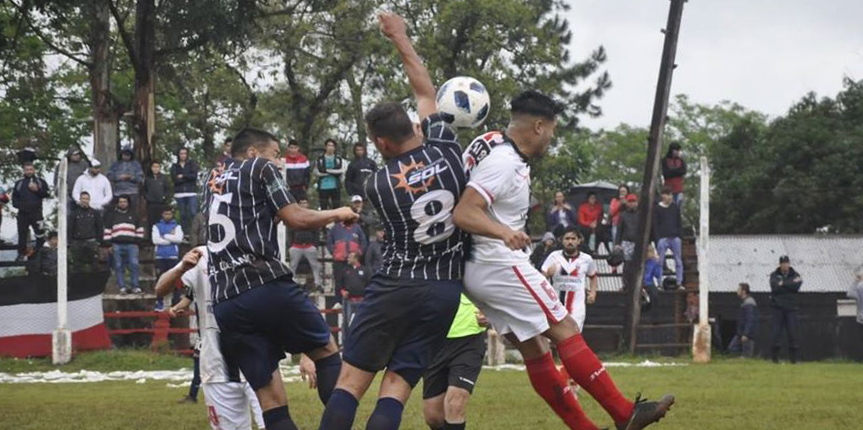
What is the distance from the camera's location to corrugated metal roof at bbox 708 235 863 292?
4825 centimetres

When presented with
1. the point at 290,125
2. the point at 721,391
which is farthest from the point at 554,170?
the point at 721,391

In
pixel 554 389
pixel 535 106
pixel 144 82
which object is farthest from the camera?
pixel 144 82

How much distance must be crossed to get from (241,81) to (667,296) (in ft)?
81.5

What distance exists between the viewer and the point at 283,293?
874 centimetres

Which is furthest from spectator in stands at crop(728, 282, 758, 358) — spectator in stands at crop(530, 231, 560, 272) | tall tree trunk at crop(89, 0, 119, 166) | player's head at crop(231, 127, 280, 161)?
player's head at crop(231, 127, 280, 161)

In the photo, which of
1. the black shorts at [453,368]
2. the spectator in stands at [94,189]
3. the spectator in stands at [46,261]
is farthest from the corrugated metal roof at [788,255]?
the black shorts at [453,368]

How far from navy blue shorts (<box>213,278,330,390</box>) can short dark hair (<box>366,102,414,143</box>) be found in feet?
3.98

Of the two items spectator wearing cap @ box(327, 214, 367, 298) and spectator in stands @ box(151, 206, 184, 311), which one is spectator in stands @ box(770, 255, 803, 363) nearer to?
spectator wearing cap @ box(327, 214, 367, 298)

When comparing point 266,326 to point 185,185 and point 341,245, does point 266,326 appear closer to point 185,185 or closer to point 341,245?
point 341,245

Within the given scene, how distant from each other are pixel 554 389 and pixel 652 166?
20.3 m

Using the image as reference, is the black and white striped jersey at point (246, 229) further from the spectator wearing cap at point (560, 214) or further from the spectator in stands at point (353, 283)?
the spectator wearing cap at point (560, 214)

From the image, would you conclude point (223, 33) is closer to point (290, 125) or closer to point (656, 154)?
point (656, 154)

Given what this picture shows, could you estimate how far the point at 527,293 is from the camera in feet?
30.0

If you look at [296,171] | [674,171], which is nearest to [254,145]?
[296,171]
